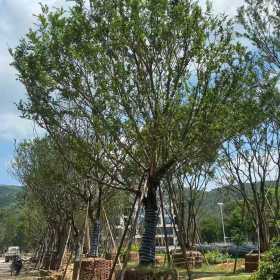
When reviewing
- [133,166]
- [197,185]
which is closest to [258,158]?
[197,185]

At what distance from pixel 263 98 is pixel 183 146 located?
245 inches

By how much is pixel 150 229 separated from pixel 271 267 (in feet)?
16.9

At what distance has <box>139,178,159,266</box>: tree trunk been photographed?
13.8m

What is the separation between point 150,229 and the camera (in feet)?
45.4

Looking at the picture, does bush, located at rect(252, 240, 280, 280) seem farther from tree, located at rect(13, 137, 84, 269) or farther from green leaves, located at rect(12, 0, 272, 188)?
tree, located at rect(13, 137, 84, 269)

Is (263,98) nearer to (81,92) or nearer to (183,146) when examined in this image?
(183,146)

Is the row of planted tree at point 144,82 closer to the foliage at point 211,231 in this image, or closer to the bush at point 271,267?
the bush at point 271,267

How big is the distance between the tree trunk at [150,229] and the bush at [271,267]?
15.2ft

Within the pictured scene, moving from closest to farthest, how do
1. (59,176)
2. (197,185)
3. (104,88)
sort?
(104,88) < (59,176) < (197,185)

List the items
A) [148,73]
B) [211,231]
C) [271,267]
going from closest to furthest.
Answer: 1. [271,267]
2. [148,73]
3. [211,231]

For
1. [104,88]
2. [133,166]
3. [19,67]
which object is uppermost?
[19,67]

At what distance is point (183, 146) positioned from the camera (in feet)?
43.6

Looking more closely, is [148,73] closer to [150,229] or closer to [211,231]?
[150,229]

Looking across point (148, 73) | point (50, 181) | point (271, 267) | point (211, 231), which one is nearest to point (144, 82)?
point (148, 73)
